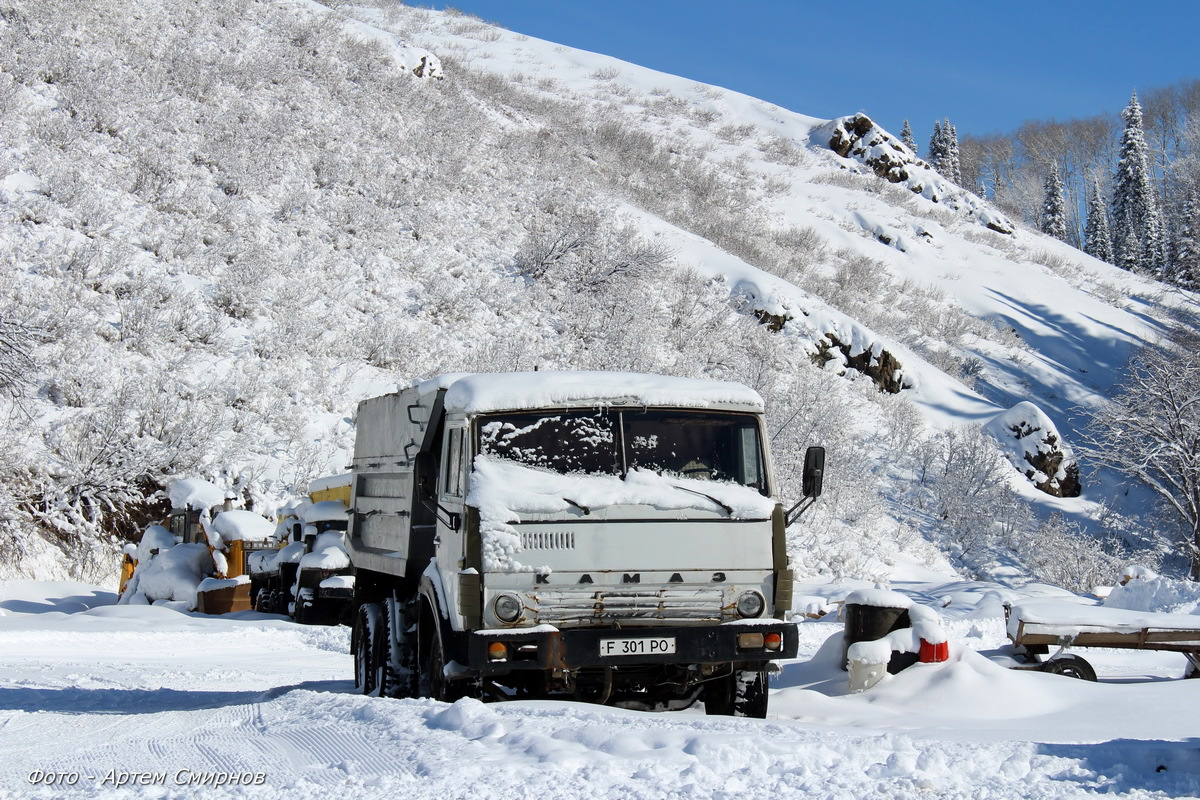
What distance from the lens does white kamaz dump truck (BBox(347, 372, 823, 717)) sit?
5.99 metres

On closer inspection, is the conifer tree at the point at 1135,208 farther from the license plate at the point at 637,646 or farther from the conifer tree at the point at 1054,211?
the license plate at the point at 637,646

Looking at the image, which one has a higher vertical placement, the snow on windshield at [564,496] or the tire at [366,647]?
the snow on windshield at [564,496]

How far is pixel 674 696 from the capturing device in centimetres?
687

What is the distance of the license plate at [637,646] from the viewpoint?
19.8 ft

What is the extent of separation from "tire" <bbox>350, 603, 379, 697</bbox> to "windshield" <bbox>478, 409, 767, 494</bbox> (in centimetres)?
283

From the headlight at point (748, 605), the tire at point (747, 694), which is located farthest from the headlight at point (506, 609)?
the tire at point (747, 694)

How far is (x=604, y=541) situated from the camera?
20.0ft

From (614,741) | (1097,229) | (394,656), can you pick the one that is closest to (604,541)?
(614,741)

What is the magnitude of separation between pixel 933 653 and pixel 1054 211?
88.6 metres

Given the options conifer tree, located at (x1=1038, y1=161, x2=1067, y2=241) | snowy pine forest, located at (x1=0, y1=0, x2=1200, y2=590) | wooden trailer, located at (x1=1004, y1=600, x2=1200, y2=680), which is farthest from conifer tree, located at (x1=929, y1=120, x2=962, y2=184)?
wooden trailer, located at (x1=1004, y1=600, x2=1200, y2=680)

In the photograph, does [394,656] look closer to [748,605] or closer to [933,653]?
[748,605]

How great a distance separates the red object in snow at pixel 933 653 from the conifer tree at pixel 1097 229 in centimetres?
7961

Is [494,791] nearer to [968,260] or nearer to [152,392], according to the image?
[152,392]

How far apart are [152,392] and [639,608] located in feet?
52.7
